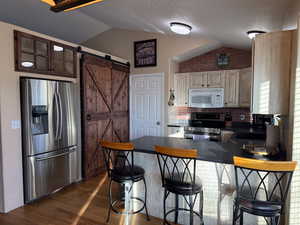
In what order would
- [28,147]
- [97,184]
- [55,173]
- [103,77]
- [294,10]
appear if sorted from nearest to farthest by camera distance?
1. [294,10]
2. [28,147]
3. [55,173]
4. [97,184]
5. [103,77]

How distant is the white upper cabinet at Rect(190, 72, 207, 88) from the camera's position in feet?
15.5

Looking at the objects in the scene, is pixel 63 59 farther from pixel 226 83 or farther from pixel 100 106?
pixel 226 83

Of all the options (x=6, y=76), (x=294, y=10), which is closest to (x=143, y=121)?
(x=6, y=76)

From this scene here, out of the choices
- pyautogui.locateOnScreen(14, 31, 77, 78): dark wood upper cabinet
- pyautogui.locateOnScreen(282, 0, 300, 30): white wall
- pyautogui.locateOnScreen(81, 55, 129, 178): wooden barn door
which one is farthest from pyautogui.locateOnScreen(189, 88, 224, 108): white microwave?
pyautogui.locateOnScreen(14, 31, 77, 78): dark wood upper cabinet

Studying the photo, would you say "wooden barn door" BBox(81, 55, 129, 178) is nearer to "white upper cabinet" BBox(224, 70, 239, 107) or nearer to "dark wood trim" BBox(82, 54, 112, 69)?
"dark wood trim" BBox(82, 54, 112, 69)

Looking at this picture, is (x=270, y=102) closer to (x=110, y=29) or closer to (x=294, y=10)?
(x=294, y=10)

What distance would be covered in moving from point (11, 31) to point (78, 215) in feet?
8.84

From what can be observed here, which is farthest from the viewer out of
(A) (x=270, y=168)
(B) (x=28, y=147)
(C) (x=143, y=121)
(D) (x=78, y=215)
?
(C) (x=143, y=121)

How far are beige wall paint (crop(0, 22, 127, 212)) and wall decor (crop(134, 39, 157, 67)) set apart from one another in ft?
9.86

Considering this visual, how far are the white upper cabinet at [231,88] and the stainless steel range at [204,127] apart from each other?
1.73 ft

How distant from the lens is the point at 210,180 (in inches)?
90.8

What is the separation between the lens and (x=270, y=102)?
1990mm

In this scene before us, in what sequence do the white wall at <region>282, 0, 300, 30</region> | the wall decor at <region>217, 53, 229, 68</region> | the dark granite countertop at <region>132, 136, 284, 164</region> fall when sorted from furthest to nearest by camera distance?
the wall decor at <region>217, 53, 229, 68</region> → the dark granite countertop at <region>132, 136, 284, 164</region> → the white wall at <region>282, 0, 300, 30</region>

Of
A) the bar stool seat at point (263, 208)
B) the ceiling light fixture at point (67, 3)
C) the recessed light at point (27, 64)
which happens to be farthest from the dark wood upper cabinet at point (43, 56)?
the bar stool seat at point (263, 208)
